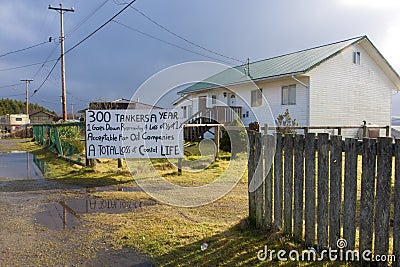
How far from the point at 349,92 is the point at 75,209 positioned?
17161mm

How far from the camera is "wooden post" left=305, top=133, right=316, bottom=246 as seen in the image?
366cm

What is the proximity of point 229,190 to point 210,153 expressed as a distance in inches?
233

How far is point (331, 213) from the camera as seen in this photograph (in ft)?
11.4

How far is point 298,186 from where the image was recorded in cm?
386

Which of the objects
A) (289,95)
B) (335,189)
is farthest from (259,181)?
(289,95)

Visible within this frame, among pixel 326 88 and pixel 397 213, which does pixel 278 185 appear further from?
pixel 326 88

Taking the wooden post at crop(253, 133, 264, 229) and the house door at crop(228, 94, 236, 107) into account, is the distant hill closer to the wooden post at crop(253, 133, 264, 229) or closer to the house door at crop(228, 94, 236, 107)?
the house door at crop(228, 94, 236, 107)

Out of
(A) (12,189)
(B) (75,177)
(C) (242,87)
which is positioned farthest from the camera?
(C) (242,87)

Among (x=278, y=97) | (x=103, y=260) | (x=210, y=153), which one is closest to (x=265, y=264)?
(x=103, y=260)

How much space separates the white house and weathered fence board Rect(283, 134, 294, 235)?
41.4 ft

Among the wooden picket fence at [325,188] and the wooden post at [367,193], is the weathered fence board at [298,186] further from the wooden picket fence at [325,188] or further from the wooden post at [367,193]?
the wooden post at [367,193]

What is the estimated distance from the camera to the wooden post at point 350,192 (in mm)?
3250

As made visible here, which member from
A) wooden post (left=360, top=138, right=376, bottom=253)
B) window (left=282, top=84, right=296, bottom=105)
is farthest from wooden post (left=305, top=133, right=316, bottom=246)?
window (left=282, top=84, right=296, bottom=105)

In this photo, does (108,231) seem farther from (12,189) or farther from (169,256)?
(12,189)
